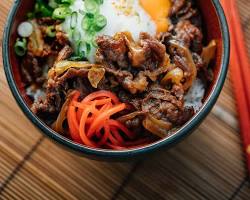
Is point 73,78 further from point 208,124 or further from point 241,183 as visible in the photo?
point 241,183

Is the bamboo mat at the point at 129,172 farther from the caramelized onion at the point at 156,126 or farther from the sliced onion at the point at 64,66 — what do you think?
the sliced onion at the point at 64,66

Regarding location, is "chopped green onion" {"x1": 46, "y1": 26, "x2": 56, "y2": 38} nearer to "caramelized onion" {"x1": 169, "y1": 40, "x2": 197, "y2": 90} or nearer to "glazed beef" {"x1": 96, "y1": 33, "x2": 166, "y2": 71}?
"glazed beef" {"x1": 96, "y1": 33, "x2": 166, "y2": 71}

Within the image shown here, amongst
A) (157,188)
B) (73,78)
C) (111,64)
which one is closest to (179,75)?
(111,64)

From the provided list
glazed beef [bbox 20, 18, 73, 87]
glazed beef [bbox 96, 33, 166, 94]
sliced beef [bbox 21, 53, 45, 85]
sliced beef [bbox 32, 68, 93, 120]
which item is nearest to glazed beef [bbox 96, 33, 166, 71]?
glazed beef [bbox 96, 33, 166, 94]

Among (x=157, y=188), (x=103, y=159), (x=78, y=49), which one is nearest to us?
(x=103, y=159)

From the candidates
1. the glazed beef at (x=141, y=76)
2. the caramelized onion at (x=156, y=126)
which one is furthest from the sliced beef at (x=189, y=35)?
the caramelized onion at (x=156, y=126)

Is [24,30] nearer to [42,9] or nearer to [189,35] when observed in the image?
[42,9]
